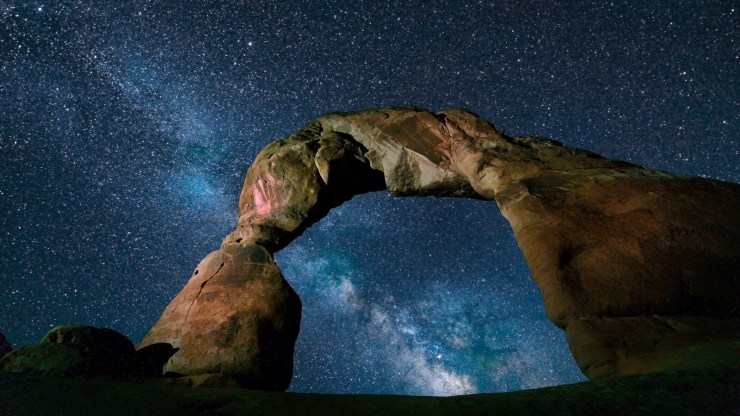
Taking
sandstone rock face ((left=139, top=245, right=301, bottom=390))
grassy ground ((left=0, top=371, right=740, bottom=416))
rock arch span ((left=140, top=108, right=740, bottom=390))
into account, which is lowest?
sandstone rock face ((left=139, top=245, right=301, bottom=390))

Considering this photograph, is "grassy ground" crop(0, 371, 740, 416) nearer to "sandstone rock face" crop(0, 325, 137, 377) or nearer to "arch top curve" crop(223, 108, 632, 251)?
"sandstone rock face" crop(0, 325, 137, 377)

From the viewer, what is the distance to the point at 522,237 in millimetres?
3857

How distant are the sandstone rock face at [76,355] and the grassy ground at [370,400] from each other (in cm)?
143

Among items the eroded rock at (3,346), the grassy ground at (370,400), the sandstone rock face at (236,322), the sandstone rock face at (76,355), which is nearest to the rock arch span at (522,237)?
the sandstone rock face at (236,322)

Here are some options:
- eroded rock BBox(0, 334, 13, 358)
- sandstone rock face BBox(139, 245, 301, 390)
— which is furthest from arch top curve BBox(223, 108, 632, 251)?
eroded rock BBox(0, 334, 13, 358)

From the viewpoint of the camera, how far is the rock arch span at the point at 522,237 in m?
2.82

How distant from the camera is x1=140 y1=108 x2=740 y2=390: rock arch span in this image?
282cm

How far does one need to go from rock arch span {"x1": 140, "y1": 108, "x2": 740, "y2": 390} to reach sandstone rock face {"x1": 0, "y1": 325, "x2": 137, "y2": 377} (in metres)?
1.12

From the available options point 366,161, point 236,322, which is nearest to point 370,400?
point 236,322

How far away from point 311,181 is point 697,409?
5703 mm

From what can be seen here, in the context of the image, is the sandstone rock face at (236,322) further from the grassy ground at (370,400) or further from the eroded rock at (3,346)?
the grassy ground at (370,400)

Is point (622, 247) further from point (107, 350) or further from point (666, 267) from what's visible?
point (107, 350)

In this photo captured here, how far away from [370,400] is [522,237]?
105 inches

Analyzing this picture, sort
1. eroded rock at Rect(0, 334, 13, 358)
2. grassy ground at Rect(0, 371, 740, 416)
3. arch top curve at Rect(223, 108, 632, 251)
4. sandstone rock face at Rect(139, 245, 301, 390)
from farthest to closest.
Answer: arch top curve at Rect(223, 108, 632, 251) → sandstone rock face at Rect(139, 245, 301, 390) → eroded rock at Rect(0, 334, 13, 358) → grassy ground at Rect(0, 371, 740, 416)
